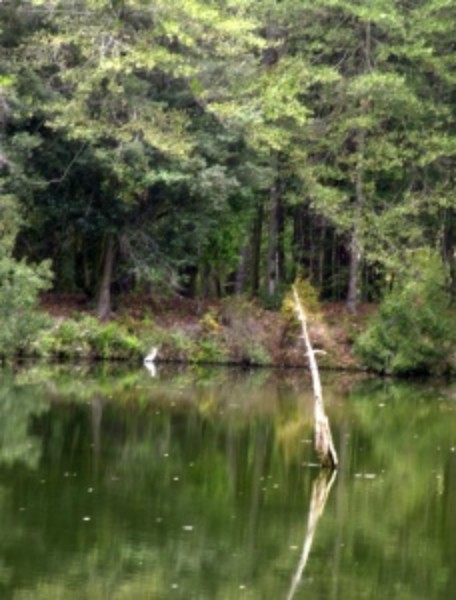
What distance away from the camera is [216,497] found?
15.4 m

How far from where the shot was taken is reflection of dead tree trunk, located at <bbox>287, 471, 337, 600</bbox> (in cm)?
1171

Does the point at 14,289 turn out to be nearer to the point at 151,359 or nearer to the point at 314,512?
the point at 151,359

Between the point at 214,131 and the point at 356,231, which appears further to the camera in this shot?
the point at 356,231

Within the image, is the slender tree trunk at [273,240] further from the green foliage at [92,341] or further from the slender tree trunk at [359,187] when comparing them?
the green foliage at [92,341]

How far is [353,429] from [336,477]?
469 centimetres

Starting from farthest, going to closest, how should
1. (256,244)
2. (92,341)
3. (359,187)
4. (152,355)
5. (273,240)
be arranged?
(256,244)
(273,240)
(359,187)
(152,355)
(92,341)

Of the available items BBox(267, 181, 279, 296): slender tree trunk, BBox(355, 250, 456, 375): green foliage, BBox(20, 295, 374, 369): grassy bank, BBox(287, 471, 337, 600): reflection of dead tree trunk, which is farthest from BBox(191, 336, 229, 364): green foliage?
BBox(287, 471, 337, 600): reflection of dead tree trunk

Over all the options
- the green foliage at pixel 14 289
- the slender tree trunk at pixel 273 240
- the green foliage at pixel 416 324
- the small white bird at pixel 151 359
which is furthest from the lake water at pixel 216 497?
the slender tree trunk at pixel 273 240

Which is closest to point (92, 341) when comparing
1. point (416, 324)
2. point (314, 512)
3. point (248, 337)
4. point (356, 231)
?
point (248, 337)

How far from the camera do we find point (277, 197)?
3775 centimetres

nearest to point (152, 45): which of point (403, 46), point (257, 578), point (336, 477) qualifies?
point (403, 46)

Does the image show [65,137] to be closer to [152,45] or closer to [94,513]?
[152,45]

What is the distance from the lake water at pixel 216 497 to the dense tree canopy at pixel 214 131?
7.87m

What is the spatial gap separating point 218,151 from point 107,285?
4974mm
